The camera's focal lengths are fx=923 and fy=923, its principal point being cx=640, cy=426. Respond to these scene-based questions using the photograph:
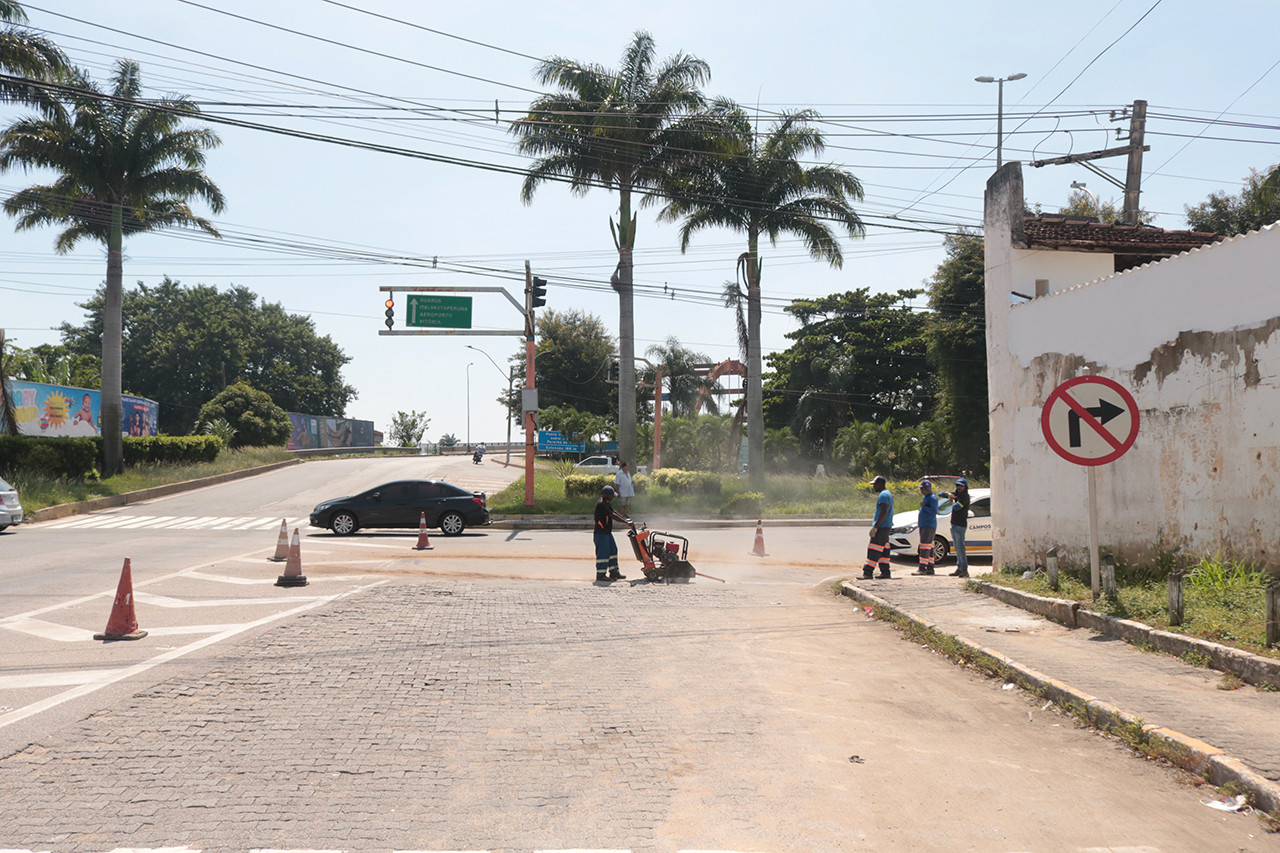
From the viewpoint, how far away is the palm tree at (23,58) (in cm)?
2452

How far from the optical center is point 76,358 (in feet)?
250

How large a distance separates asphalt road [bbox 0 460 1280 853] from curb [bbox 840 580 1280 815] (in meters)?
0.14

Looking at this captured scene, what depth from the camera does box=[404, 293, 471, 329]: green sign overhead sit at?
27297 millimetres

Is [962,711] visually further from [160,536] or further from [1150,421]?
[160,536]

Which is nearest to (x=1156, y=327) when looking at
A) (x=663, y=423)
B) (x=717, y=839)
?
(x=717, y=839)

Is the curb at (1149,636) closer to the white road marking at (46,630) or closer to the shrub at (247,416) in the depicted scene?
the white road marking at (46,630)

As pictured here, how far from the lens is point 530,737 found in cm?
598

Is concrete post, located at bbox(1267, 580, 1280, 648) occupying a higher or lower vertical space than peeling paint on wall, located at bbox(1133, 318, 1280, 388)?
lower

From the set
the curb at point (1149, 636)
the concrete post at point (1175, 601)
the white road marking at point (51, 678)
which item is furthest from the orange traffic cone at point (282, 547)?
the concrete post at point (1175, 601)

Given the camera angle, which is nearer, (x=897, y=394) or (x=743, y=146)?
(x=743, y=146)

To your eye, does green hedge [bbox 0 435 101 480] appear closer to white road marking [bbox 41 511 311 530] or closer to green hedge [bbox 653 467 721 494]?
white road marking [bbox 41 511 311 530]

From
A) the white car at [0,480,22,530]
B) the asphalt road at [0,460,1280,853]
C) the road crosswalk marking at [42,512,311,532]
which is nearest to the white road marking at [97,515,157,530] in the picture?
the road crosswalk marking at [42,512,311,532]

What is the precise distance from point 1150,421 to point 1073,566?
2436mm

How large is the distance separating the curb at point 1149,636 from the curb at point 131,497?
25740 mm
